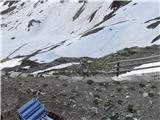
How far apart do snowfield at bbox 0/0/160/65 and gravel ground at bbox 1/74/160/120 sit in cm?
2084

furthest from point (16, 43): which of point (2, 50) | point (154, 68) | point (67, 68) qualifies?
point (154, 68)

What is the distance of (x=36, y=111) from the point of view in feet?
56.2

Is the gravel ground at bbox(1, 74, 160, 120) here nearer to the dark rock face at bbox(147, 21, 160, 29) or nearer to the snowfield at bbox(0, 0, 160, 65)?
the snowfield at bbox(0, 0, 160, 65)

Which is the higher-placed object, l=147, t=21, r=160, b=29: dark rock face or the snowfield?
l=147, t=21, r=160, b=29: dark rock face

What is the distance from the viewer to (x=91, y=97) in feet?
65.1

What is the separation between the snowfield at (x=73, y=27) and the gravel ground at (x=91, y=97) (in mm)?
20843

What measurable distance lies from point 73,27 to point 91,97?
59.1 metres

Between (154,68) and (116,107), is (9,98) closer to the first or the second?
(116,107)

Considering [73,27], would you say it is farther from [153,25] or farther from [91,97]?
[91,97]

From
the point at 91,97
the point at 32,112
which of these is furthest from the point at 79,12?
the point at 32,112

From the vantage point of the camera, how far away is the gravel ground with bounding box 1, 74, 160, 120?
18.7 metres

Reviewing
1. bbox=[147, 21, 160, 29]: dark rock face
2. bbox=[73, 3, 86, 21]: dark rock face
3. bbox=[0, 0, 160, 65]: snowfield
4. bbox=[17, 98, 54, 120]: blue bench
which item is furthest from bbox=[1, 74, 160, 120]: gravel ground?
bbox=[73, 3, 86, 21]: dark rock face

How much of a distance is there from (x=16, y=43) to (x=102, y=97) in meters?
68.3

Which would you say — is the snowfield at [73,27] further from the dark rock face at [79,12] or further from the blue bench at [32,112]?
the blue bench at [32,112]
